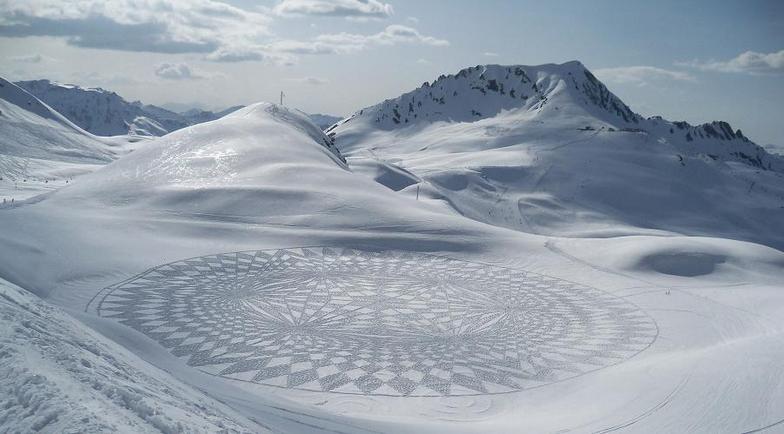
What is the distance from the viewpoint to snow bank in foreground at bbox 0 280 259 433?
5.71m

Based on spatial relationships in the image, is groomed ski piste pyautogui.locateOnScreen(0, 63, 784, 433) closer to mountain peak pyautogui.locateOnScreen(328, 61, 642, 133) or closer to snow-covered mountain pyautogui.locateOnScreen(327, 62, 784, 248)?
snow-covered mountain pyautogui.locateOnScreen(327, 62, 784, 248)

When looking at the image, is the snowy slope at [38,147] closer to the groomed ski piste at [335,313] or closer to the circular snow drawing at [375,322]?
the groomed ski piste at [335,313]

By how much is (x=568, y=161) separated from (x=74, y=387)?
9386cm

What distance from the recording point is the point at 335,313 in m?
18.4

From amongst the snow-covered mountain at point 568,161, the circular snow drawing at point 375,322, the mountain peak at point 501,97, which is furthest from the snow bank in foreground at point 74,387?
the mountain peak at point 501,97

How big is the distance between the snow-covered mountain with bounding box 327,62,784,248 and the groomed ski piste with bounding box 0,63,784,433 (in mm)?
34501

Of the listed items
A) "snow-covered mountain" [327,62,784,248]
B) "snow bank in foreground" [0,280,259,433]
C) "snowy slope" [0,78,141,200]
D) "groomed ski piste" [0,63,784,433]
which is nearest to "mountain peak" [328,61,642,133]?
"snow-covered mountain" [327,62,784,248]

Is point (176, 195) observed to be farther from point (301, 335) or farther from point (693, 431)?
point (693, 431)

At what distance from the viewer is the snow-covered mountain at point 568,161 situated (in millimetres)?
74062

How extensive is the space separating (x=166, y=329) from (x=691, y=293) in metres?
18.9

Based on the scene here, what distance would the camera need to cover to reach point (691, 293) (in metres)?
22.1

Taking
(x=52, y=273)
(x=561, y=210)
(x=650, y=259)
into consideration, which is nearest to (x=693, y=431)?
(x=650, y=259)

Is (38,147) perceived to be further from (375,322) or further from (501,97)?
(501,97)

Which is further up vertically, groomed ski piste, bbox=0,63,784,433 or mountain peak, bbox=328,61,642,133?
mountain peak, bbox=328,61,642,133
